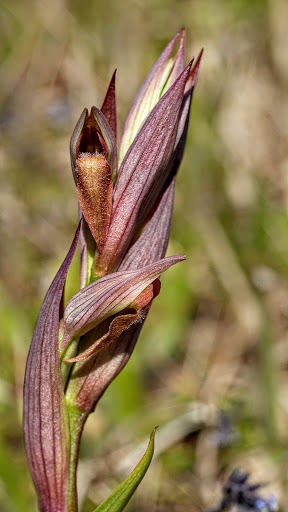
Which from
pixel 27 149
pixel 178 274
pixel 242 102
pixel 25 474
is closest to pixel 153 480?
pixel 25 474

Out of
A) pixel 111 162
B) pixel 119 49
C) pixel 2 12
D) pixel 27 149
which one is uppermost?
pixel 2 12

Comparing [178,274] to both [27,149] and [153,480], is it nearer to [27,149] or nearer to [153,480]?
[153,480]

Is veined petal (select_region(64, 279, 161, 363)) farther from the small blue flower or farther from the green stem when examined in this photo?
the small blue flower

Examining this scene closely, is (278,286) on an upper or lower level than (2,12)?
lower

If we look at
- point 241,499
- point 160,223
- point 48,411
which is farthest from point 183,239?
point 48,411

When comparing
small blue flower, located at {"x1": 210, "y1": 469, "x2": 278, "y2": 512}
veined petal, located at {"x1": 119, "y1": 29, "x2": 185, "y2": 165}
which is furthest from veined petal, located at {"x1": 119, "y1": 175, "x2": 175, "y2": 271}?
small blue flower, located at {"x1": 210, "y1": 469, "x2": 278, "y2": 512}

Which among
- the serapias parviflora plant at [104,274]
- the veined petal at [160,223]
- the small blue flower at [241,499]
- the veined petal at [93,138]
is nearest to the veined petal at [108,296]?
the serapias parviflora plant at [104,274]

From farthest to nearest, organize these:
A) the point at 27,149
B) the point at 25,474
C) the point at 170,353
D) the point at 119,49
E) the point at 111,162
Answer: the point at 119,49 → the point at 27,149 → the point at 170,353 → the point at 25,474 → the point at 111,162

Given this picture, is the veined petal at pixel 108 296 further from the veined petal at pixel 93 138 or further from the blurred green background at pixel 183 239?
the blurred green background at pixel 183 239
